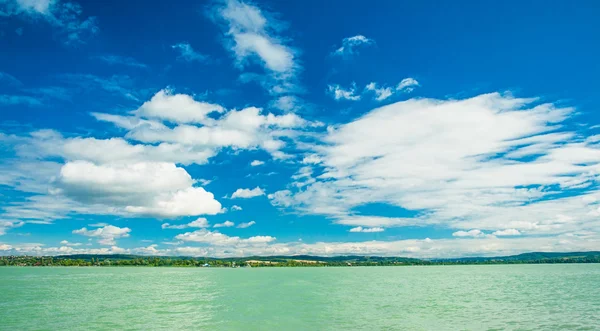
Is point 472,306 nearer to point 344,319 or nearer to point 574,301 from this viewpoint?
point 574,301

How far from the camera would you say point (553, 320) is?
3981 cm

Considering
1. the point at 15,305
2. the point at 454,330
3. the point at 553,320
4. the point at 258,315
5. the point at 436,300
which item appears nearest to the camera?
the point at 454,330

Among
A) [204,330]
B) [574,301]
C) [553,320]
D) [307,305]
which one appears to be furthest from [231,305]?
[574,301]

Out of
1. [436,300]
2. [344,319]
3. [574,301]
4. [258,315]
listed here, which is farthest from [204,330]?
[574,301]

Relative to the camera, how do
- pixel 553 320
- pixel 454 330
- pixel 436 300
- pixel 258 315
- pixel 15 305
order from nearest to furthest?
pixel 454 330 → pixel 553 320 → pixel 258 315 → pixel 15 305 → pixel 436 300

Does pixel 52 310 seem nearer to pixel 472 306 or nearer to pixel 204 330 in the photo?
pixel 204 330

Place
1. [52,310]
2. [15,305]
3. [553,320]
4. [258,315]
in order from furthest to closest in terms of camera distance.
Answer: [15,305] → [52,310] → [258,315] → [553,320]

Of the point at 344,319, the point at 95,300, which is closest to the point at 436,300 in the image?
the point at 344,319

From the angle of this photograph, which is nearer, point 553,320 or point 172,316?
point 553,320

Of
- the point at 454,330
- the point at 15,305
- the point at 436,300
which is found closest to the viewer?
the point at 454,330

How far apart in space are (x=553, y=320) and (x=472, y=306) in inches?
483

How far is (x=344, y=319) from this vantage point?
40938mm

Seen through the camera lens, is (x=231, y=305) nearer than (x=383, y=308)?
No

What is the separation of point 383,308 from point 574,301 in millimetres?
28021
